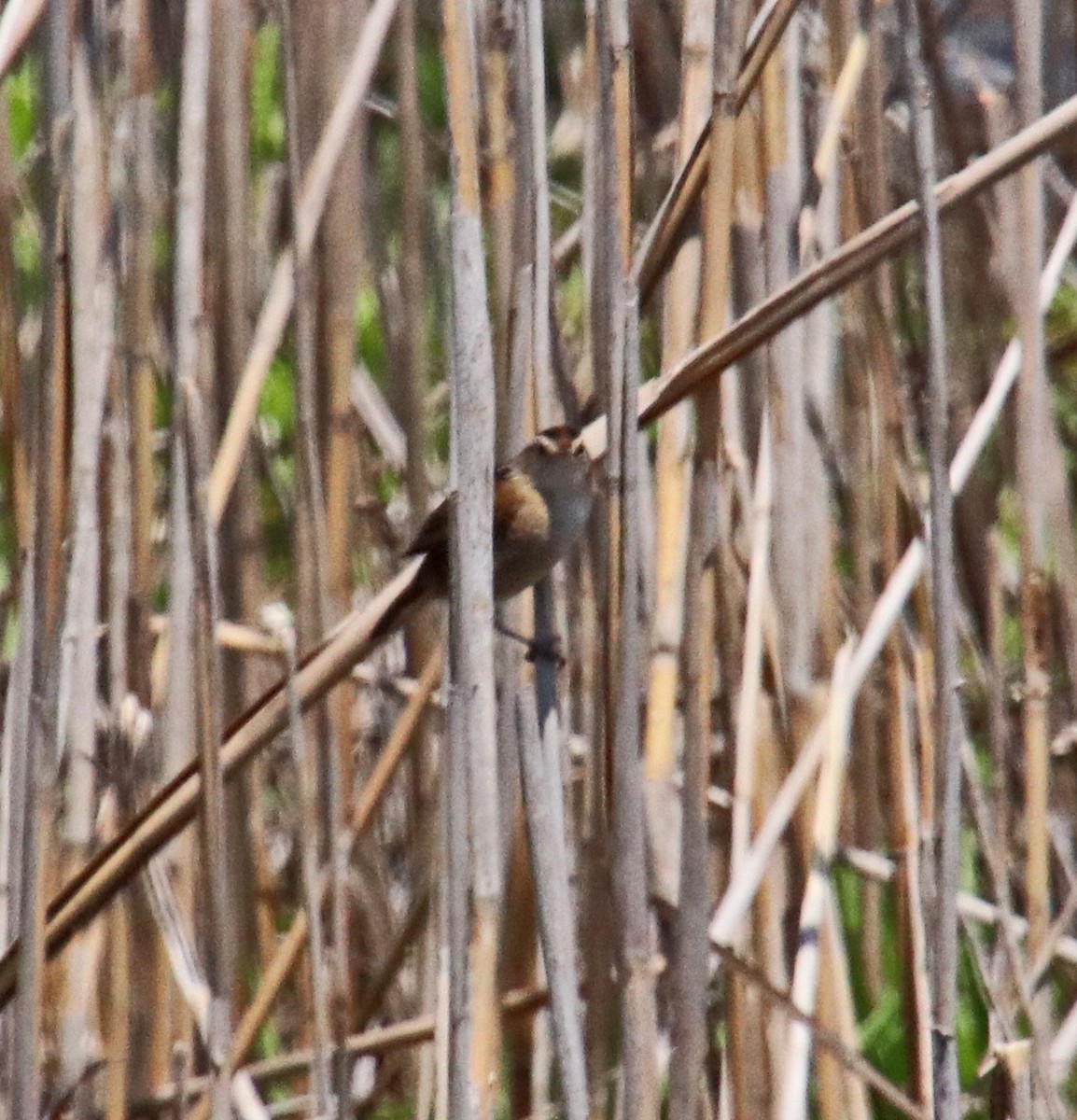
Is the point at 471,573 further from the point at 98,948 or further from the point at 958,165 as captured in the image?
Answer: the point at 958,165

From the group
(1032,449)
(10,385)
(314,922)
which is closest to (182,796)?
(314,922)

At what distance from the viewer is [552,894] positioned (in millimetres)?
1191

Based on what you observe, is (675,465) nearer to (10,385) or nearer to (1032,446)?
(1032,446)

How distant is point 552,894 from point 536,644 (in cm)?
20

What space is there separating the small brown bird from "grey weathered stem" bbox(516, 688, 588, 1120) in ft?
0.87

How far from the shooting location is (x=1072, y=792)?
224cm

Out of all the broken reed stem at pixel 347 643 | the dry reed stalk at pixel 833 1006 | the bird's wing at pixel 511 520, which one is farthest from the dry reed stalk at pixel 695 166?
the dry reed stalk at pixel 833 1006

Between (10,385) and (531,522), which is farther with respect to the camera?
(531,522)

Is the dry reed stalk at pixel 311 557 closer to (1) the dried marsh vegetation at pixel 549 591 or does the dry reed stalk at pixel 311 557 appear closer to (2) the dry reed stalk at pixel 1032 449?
(1) the dried marsh vegetation at pixel 549 591

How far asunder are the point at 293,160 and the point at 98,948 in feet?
2.79

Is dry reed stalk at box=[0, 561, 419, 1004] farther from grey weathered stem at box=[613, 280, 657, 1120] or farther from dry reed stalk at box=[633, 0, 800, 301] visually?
dry reed stalk at box=[633, 0, 800, 301]

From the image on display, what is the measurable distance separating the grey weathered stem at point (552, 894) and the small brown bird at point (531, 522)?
265mm

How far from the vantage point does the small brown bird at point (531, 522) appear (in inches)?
58.0

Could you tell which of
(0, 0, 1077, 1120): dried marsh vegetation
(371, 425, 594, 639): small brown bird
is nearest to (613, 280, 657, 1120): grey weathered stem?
(0, 0, 1077, 1120): dried marsh vegetation
